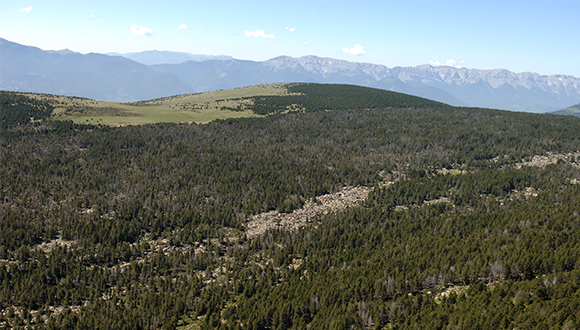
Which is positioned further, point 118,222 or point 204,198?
point 204,198

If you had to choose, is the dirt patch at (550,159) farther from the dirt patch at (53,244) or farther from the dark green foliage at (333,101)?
the dirt patch at (53,244)

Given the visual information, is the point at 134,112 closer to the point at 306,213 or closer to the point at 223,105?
the point at 223,105

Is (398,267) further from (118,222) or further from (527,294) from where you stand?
(118,222)

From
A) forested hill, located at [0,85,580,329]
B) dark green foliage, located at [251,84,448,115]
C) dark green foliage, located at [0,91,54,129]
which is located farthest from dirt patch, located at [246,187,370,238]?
dark green foliage, located at [251,84,448,115]

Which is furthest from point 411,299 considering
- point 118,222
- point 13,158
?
point 13,158

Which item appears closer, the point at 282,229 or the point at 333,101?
the point at 282,229

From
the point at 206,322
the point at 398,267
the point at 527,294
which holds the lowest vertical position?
the point at 206,322

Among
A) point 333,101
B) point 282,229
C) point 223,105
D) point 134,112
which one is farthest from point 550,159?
point 134,112
